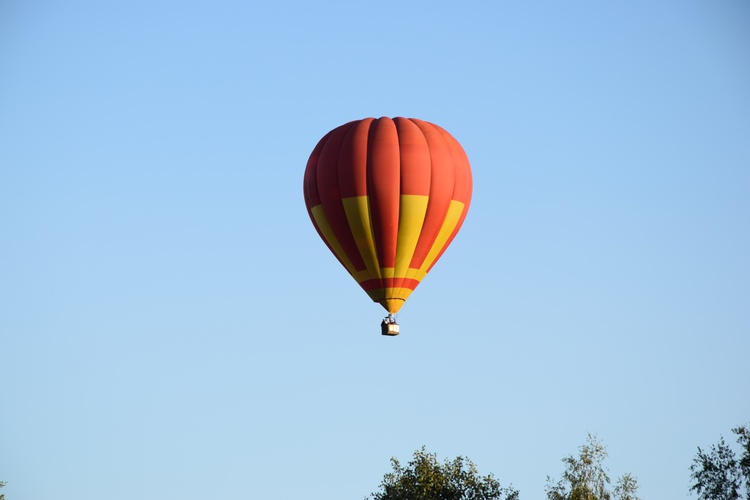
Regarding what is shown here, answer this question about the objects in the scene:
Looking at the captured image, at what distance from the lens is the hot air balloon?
6594 centimetres

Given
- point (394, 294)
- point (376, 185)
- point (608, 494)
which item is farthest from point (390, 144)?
point (608, 494)

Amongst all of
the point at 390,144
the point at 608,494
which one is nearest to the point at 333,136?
the point at 390,144

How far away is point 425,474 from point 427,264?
9823 millimetres

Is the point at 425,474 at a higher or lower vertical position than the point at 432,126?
lower

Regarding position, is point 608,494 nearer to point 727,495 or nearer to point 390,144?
point 727,495

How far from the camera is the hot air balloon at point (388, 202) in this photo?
65.9 meters

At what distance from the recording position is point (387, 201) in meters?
65.9

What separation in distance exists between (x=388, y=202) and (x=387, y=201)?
0.20ft

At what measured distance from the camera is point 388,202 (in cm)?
6588

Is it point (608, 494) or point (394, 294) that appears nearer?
point (394, 294)

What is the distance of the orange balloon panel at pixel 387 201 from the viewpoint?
216 feet

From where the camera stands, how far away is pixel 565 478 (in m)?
71.9

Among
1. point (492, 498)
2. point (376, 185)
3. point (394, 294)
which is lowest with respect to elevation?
point (492, 498)

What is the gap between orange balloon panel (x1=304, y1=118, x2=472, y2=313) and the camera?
6594cm
